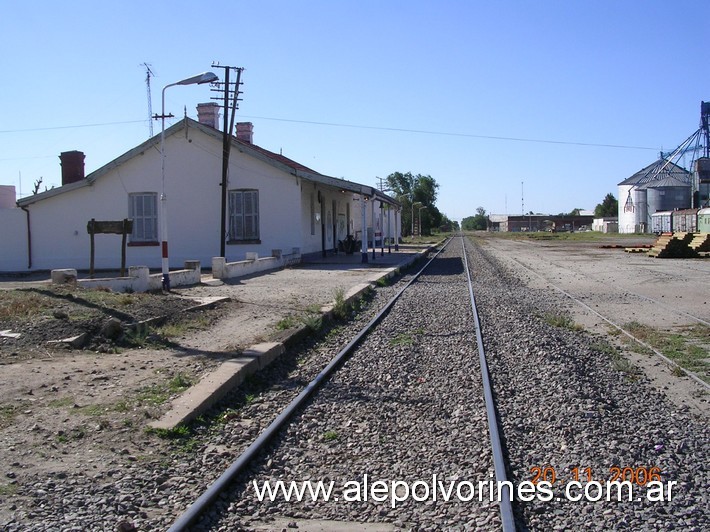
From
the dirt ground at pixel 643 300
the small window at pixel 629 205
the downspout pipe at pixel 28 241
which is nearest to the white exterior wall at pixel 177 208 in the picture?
the downspout pipe at pixel 28 241

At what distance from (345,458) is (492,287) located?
1512 cm

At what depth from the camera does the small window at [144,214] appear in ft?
94.1

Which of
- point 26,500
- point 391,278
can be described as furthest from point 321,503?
point 391,278

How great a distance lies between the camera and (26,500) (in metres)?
4.53

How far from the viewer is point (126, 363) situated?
856 cm

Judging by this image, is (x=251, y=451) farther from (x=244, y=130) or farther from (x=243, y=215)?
(x=244, y=130)

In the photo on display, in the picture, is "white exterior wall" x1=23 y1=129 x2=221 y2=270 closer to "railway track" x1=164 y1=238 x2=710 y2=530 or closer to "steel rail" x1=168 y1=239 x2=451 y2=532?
"steel rail" x1=168 y1=239 x2=451 y2=532

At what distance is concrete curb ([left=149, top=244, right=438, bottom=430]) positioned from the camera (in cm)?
626

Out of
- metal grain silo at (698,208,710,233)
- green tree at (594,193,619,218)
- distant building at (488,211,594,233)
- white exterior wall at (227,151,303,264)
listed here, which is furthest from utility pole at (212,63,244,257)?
green tree at (594,193,619,218)

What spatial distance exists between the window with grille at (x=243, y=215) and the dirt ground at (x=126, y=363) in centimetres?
1058

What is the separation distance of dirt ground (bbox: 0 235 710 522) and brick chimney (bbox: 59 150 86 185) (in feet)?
52.3

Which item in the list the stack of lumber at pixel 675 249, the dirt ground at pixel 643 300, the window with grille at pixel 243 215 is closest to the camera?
the dirt ground at pixel 643 300

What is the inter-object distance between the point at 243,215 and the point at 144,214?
3.96m

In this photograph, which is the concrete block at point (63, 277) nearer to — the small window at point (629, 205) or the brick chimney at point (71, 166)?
the brick chimney at point (71, 166)
